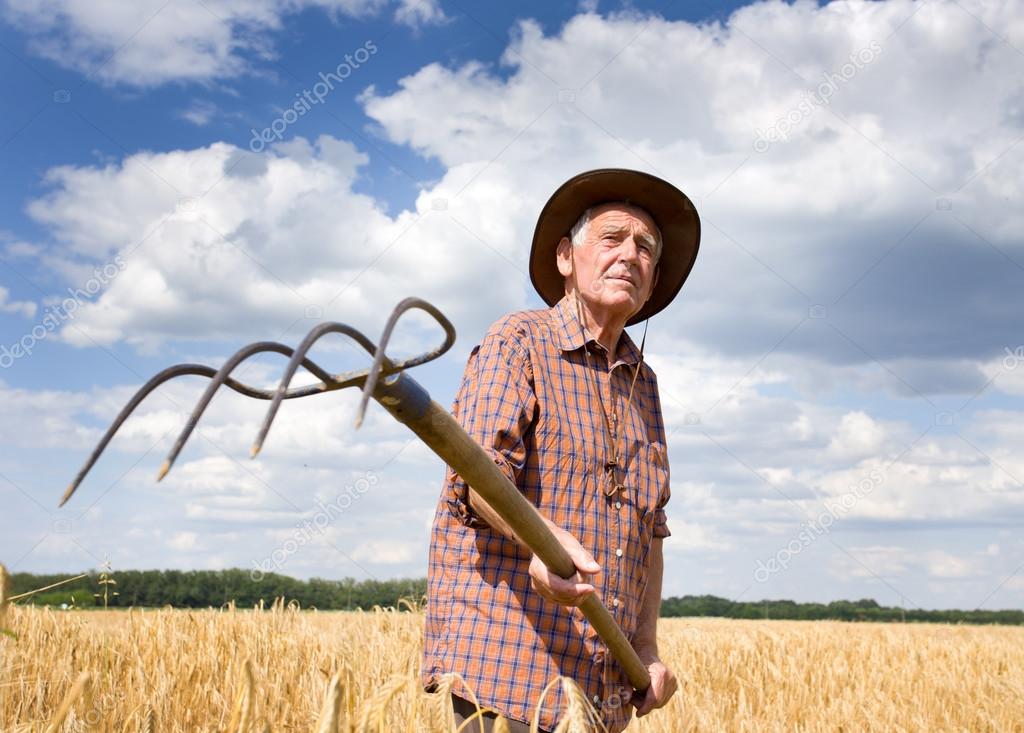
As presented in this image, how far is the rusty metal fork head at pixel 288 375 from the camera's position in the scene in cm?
103

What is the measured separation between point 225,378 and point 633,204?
7.64 feet

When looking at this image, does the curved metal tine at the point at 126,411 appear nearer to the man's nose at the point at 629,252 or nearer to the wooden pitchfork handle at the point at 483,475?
the wooden pitchfork handle at the point at 483,475

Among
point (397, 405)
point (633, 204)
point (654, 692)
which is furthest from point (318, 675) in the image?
point (397, 405)

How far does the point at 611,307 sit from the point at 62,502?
204cm

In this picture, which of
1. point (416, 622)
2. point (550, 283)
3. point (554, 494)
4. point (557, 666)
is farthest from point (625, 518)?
point (416, 622)

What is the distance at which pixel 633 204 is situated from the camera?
3.21 m

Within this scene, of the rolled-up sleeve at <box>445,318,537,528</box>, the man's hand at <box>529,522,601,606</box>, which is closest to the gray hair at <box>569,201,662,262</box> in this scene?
the rolled-up sleeve at <box>445,318,537,528</box>

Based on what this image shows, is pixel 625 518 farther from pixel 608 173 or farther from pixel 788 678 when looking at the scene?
pixel 788 678

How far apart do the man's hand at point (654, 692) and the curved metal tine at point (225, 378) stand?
6.46 feet

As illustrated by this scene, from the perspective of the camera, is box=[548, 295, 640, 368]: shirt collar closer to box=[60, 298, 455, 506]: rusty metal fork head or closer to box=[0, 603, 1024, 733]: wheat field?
box=[0, 603, 1024, 733]: wheat field

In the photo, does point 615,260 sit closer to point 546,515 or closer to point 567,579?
point 546,515

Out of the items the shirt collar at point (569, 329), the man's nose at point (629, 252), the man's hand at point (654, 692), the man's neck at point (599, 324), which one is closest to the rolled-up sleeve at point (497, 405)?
the shirt collar at point (569, 329)

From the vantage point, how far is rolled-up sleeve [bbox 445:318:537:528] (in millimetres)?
2416

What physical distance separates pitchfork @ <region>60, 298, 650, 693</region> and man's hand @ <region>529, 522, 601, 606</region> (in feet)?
0.08
